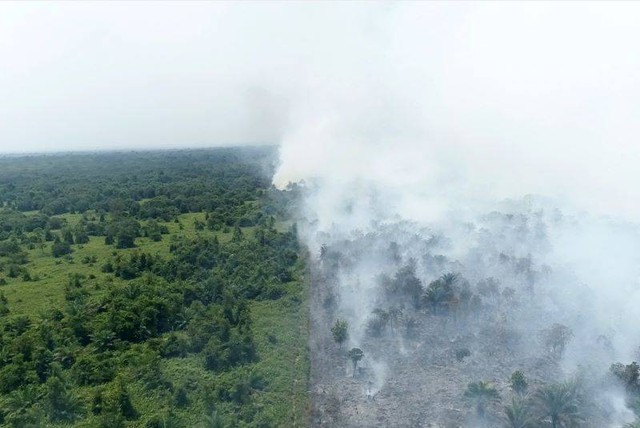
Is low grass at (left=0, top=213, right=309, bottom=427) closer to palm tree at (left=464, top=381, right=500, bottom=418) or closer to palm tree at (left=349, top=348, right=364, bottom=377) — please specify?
palm tree at (left=349, top=348, right=364, bottom=377)

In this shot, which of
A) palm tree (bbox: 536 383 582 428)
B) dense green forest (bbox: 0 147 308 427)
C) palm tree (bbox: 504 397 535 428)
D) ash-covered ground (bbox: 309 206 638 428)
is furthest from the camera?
dense green forest (bbox: 0 147 308 427)

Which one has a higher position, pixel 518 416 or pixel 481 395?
pixel 518 416

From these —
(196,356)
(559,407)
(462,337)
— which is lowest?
(196,356)

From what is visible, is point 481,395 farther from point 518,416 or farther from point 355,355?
point 355,355

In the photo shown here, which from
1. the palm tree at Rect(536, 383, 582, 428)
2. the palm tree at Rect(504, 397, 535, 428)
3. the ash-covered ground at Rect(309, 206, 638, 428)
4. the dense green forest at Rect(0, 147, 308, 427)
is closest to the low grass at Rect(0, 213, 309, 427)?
the dense green forest at Rect(0, 147, 308, 427)

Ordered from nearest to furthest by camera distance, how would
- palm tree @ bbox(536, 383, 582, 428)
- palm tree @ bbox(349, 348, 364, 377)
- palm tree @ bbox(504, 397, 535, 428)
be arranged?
1. palm tree @ bbox(504, 397, 535, 428)
2. palm tree @ bbox(536, 383, 582, 428)
3. palm tree @ bbox(349, 348, 364, 377)

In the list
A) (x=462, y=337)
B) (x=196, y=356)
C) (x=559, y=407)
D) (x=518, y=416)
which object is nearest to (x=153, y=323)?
(x=196, y=356)
